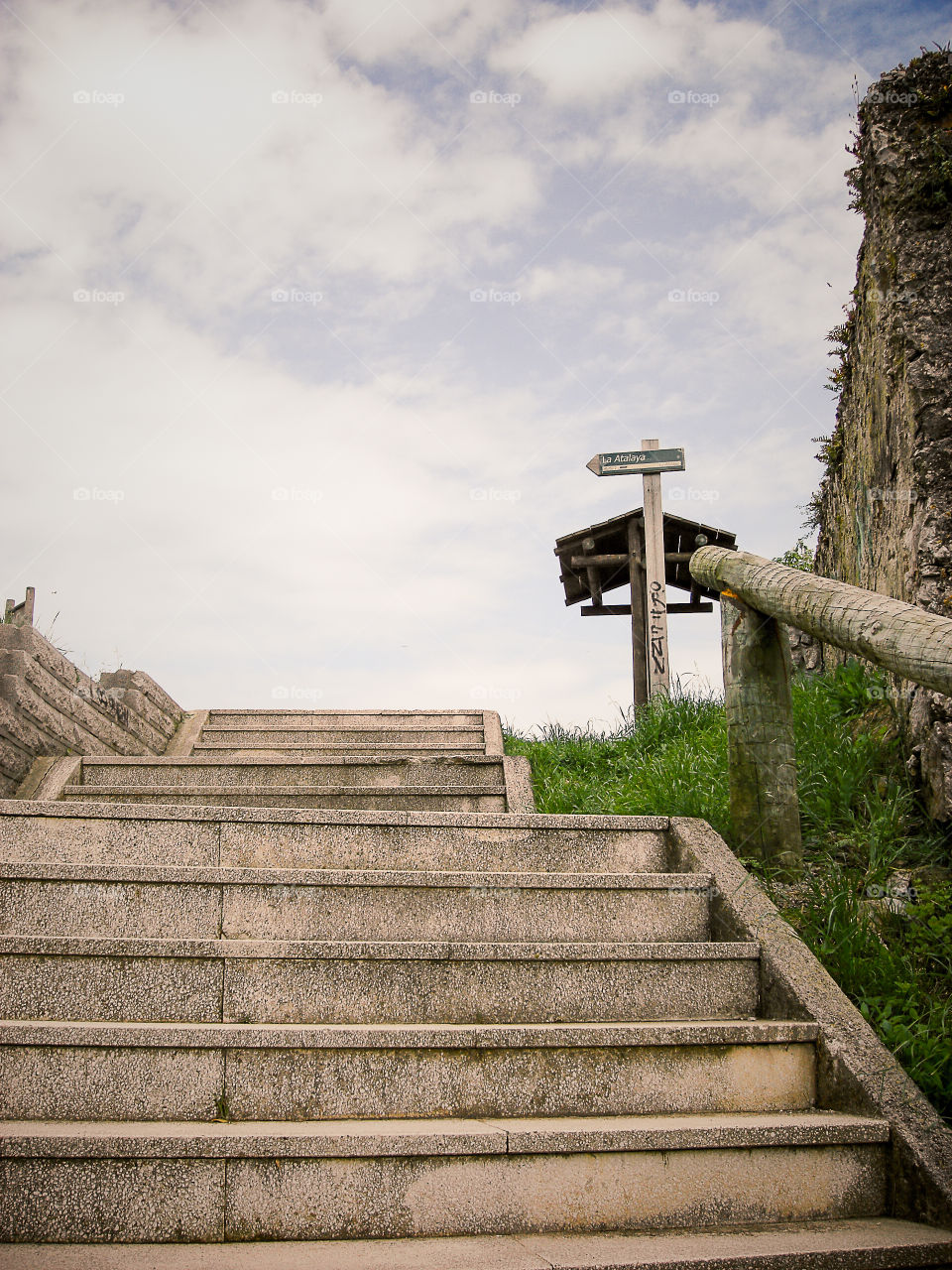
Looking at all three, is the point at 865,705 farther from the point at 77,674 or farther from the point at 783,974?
the point at 77,674

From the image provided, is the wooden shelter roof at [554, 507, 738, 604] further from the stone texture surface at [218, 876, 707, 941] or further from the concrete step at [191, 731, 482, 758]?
the stone texture surface at [218, 876, 707, 941]

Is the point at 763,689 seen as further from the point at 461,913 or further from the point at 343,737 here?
the point at 343,737

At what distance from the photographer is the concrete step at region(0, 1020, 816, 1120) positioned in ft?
6.93

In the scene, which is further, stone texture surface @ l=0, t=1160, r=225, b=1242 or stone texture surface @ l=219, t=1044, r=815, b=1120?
stone texture surface @ l=219, t=1044, r=815, b=1120

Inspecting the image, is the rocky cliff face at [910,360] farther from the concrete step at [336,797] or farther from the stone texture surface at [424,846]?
the concrete step at [336,797]

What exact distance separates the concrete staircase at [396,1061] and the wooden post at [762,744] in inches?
13.3

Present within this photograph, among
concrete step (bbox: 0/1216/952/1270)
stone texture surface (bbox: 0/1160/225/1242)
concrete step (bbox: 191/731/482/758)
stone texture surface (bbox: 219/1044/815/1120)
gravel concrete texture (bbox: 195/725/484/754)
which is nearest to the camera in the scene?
concrete step (bbox: 0/1216/952/1270)

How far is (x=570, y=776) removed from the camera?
16.5ft

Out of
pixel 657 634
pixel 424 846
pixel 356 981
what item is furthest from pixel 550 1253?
pixel 657 634

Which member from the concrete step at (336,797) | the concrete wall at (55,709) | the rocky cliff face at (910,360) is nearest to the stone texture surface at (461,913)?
the rocky cliff face at (910,360)

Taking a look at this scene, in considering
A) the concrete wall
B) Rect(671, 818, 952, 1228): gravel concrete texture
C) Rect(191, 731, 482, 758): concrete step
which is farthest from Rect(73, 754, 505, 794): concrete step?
Rect(671, 818, 952, 1228): gravel concrete texture

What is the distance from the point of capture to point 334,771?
496 cm

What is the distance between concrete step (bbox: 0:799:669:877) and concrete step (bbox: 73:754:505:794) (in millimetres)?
1534

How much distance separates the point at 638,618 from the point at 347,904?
5.89m
